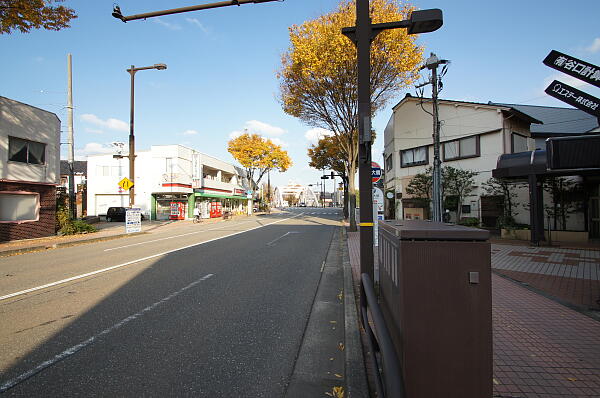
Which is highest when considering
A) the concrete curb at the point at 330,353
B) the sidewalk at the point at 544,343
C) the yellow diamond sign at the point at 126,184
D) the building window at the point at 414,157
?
the building window at the point at 414,157

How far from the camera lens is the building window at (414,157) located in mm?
20528

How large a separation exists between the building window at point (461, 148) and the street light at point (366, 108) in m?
15.6

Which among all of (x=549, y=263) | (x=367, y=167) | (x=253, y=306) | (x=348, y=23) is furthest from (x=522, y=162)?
(x=253, y=306)

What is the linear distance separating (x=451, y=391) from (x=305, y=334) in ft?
7.56

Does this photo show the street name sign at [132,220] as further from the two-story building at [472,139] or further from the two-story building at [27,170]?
the two-story building at [472,139]

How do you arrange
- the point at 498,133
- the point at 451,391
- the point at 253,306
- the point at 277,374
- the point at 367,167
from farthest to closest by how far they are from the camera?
the point at 498,133, the point at 253,306, the point at 367,167, the point at 277,374, the point at 451,391

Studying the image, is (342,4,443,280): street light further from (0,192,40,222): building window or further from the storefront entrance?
the storefront entrance

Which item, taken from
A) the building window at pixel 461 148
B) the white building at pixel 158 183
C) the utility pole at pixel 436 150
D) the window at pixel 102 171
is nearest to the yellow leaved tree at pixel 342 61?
the utility pole at pixel 436 150

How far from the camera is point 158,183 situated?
3167 centimetres

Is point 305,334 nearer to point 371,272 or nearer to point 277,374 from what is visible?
point 277,374

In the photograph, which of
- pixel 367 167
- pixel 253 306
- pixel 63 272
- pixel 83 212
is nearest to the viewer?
pixel 367 167

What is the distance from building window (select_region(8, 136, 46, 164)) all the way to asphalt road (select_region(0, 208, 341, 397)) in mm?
9725

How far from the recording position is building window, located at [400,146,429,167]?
2053 cm

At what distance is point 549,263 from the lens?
28.2 feet
